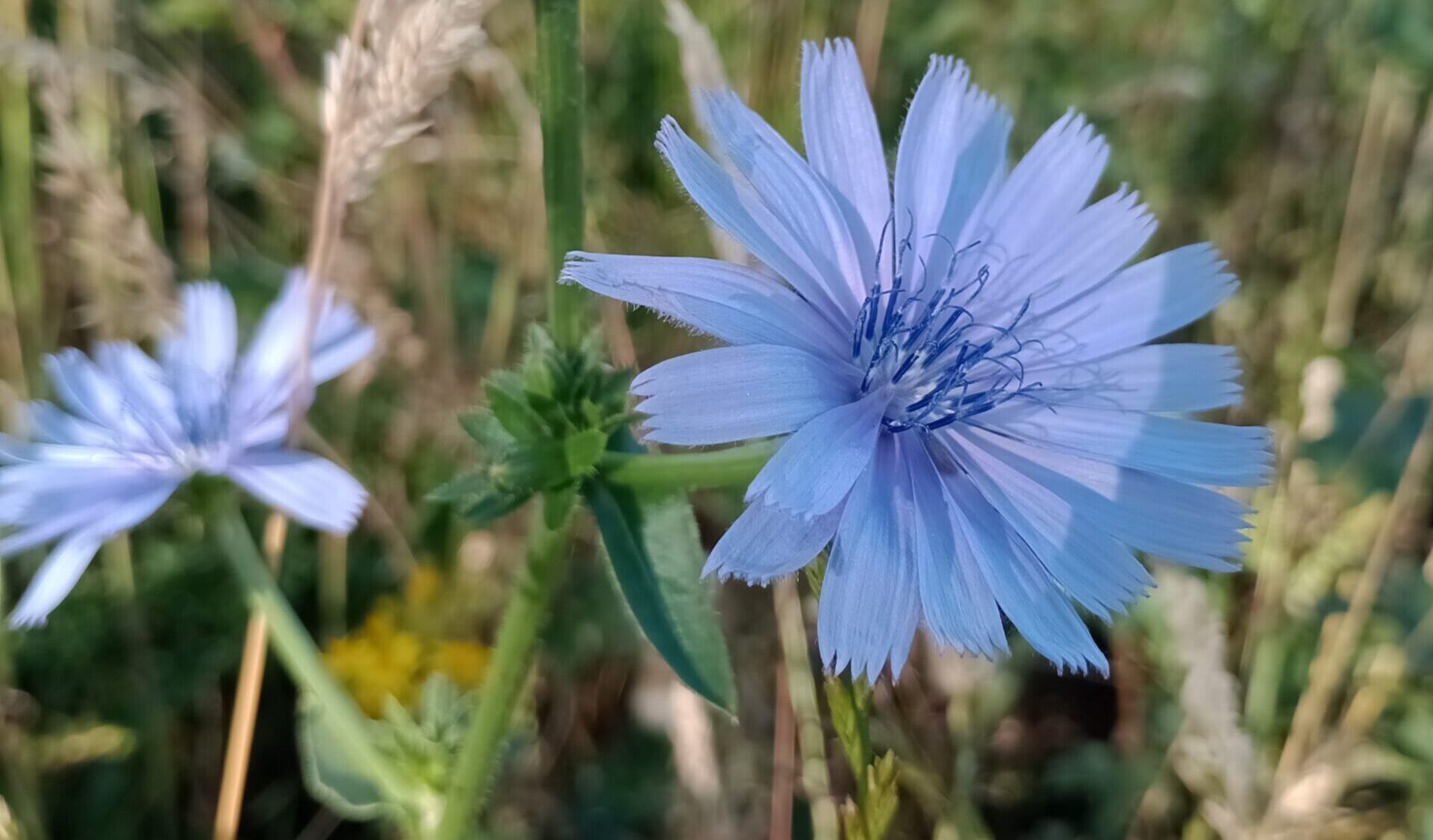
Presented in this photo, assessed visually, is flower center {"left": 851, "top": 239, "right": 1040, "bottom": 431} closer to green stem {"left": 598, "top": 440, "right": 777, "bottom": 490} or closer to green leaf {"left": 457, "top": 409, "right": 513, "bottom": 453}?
green stem {"left": 598, "top": 440, "right": 777, "bottom": 490}

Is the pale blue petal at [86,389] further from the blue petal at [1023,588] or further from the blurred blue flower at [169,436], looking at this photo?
the blue petal at [1023,588]

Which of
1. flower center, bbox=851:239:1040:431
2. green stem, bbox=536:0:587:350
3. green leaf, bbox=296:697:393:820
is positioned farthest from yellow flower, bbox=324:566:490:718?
flower center, bbox=851:239:1040:431

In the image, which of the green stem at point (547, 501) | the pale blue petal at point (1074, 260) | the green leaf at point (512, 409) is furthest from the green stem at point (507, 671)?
the pale blue petal at point (1074, 260)

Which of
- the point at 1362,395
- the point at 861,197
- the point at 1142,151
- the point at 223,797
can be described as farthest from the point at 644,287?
the point at 1142,151

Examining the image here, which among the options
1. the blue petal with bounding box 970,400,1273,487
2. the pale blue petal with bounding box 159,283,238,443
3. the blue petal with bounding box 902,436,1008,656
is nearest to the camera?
the blue petal with bounding box 902,436,1008,656

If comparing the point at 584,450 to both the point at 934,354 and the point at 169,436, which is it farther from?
the point at 169,436

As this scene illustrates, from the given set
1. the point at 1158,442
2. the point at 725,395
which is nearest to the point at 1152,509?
the point at 1158,442

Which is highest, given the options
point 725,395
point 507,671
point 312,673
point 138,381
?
point 725,395
